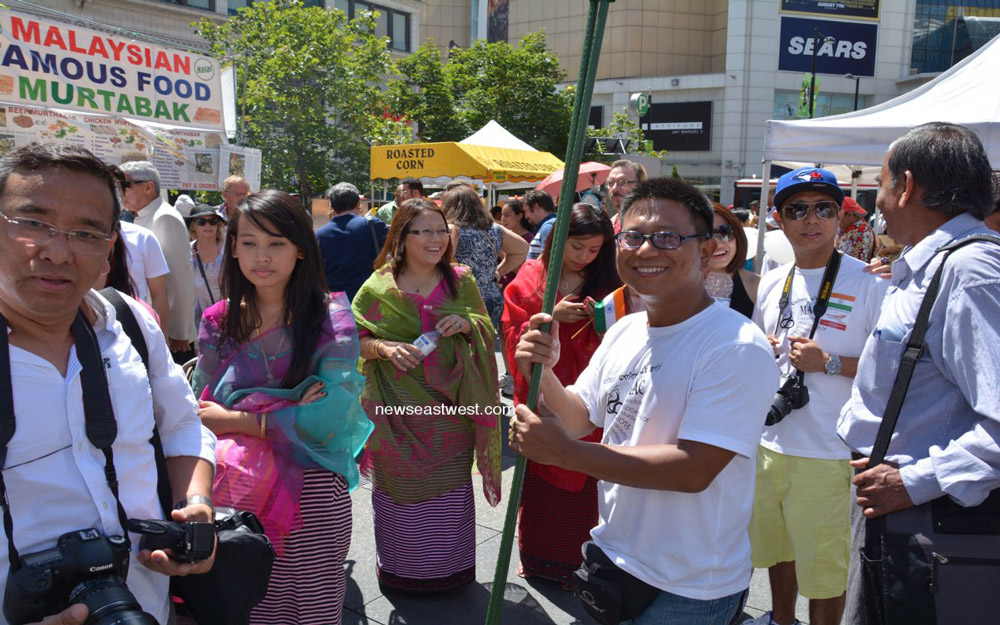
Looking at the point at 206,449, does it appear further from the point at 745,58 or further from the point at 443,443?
the point at 745,58

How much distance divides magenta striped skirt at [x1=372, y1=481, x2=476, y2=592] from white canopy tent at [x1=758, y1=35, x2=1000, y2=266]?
3.12m

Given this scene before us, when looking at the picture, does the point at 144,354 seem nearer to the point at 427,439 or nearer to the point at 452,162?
the point at 427,439

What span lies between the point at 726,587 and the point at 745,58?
4563 centimetres

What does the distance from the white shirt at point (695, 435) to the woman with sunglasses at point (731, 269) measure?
1487mm

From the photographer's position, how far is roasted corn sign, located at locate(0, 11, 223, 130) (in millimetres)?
6500

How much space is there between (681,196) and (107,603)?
61.8 inches

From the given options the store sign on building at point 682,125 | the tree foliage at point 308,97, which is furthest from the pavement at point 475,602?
the store sign on building at point 682,125

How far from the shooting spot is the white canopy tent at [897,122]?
4836 mm

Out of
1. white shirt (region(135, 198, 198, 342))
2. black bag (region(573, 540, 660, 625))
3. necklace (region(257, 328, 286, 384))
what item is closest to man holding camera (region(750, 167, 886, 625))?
black bag (region(573, 540, 660, 625))

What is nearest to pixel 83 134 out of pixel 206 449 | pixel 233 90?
pixel 233 90

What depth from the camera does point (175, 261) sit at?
4.95 m

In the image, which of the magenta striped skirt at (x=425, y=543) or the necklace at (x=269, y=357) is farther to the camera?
the magenta striped skirt at (x=425, y=543)

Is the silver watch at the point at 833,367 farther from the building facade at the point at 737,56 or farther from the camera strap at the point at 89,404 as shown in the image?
the building facade at the point at 737,56

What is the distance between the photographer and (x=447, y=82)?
28469 mm
